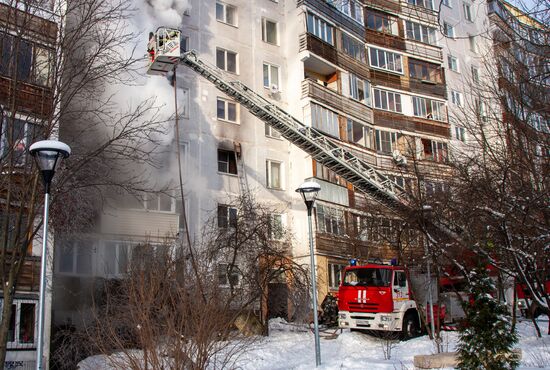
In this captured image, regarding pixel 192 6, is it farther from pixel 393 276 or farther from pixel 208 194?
pixel 393 276

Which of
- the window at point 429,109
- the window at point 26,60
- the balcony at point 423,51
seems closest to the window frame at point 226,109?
the window at point 429,109

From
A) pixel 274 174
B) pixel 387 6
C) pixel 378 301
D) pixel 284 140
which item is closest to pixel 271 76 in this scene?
pixel 284 140

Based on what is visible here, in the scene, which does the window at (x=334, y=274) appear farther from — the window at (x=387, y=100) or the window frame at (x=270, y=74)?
the window at (x=387, y=100)

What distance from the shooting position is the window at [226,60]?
30.3m

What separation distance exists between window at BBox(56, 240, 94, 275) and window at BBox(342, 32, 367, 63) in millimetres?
19684

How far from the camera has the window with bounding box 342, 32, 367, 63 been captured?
35000mm

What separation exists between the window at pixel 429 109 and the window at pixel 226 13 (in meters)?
13.4

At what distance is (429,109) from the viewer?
3934 centimetres

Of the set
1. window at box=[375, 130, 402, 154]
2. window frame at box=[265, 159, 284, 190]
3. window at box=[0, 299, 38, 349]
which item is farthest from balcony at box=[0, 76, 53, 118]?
window at box=[375, 130, 402, 154]

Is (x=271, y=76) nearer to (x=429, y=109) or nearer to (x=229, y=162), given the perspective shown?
(x=229, y=162)

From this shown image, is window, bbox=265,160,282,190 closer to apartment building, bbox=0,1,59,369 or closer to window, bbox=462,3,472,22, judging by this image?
apartment building, bbox=0,1,59,369

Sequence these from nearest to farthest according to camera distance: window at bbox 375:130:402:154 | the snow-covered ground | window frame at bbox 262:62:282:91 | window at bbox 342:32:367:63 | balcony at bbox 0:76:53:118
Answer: balcony at bbox 0:76:53:118 → the snow-covered ground → window frame at bbox 262:62:282:91 → window at bbox 342:32:367:63 → window at bbox 375:130:402:154

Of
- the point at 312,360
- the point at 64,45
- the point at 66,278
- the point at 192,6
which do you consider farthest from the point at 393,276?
the point at 192,6

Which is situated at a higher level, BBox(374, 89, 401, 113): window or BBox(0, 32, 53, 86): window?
BBox(374, 89, 401, 113): window
